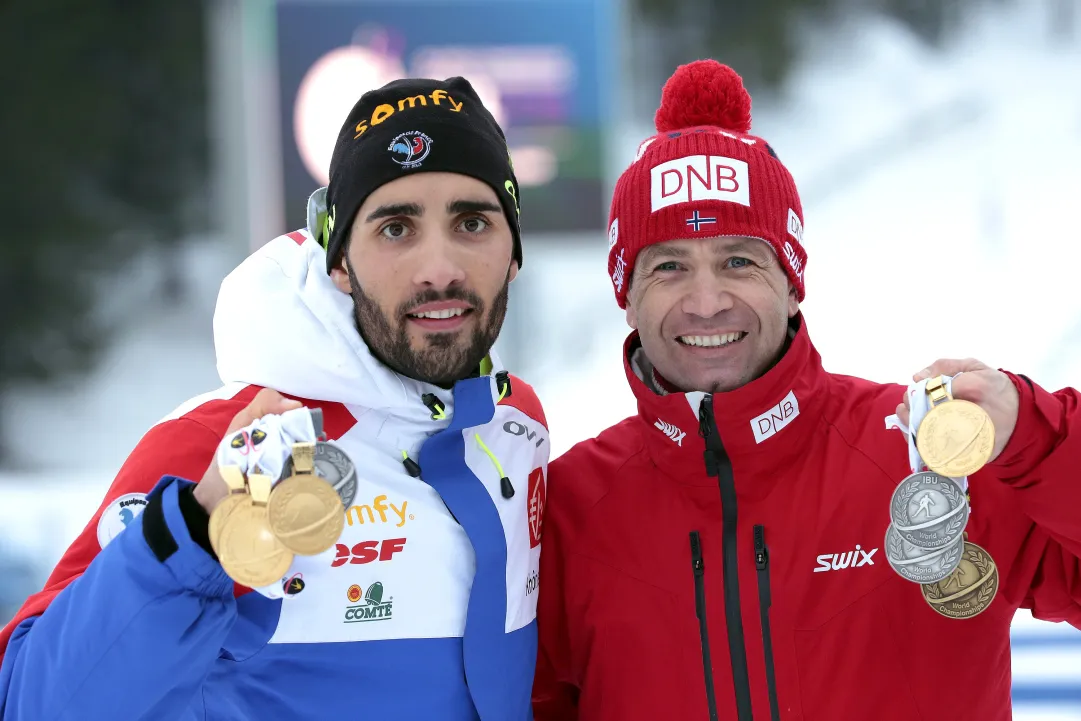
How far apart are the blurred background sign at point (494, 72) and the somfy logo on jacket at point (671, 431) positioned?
18.5 ft

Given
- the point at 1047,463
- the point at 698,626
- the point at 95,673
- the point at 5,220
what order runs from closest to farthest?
the point at 95,673 → the point at 1047,463 → the point at 698,626 → the point at 5,220

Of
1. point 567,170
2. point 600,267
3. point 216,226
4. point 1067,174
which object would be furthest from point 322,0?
point 1067,174

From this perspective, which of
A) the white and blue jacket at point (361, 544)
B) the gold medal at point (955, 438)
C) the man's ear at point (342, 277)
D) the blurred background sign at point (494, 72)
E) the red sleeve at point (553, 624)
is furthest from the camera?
the blurred background sign at point (494, 72)

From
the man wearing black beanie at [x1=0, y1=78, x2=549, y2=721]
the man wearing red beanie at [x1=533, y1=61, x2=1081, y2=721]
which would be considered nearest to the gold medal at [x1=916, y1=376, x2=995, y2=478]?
the man wearing red beanie at [x1=533, y1=61, x2=1081, y2=721]

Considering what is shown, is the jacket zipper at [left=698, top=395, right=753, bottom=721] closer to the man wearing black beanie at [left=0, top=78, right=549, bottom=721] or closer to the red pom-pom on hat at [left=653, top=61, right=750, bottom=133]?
the man wearing black beanie at [left=0, top=78, right=549, bottom=721]

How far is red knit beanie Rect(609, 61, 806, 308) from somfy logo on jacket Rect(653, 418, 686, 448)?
36 centimetres

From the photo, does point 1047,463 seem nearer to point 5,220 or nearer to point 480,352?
point 480,352

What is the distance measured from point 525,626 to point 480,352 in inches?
21.4

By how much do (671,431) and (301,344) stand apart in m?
0.71

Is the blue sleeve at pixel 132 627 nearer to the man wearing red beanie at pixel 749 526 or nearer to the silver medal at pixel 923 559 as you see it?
the man wearing red beanie at pixel 749 526

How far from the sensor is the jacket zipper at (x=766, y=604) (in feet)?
6.68

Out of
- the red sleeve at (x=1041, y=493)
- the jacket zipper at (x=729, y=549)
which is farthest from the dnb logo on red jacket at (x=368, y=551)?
the red sleeve at (x=1041, y=493)

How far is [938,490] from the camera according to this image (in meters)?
1.73

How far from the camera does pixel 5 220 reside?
1132 cm
